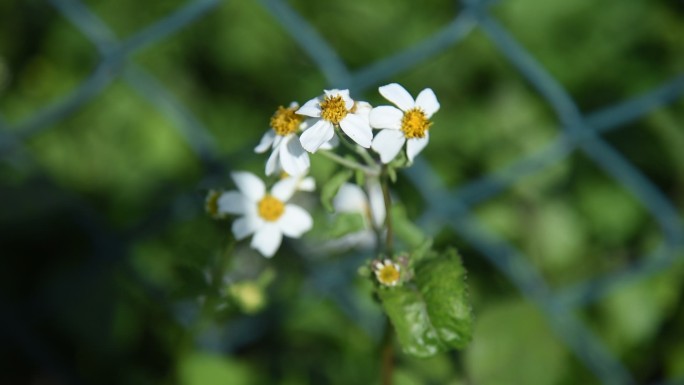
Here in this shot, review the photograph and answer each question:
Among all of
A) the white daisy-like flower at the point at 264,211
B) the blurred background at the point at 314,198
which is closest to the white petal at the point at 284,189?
the white daisy-like flower at the point at 264,211

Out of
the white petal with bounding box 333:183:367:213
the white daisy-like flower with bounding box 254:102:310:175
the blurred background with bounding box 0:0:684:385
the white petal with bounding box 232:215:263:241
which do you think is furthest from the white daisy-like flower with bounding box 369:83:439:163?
the blurred background with bounding box 0:0:684:385

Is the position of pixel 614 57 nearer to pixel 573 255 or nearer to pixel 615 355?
pixel 573 255

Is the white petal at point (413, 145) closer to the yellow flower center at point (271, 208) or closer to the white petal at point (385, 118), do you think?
the white petal at point (385, 118)

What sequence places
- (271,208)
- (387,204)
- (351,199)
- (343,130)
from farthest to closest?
(351,199), (271,208), (387,204), (343,130)

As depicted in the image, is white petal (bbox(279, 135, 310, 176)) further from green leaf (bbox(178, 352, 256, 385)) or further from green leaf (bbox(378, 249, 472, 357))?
green leaf (bbox(178, 352, 256, 385))

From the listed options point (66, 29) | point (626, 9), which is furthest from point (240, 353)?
point (626, 9)

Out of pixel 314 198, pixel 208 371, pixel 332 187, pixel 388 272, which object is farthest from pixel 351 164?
pixel 208 371

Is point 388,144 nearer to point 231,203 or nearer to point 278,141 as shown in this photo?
point 278,141
